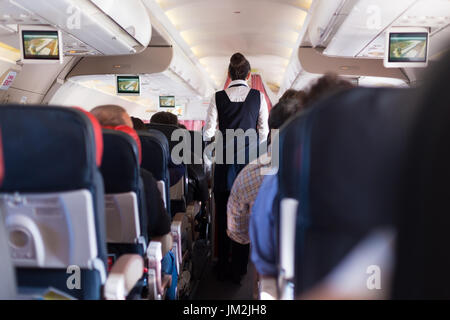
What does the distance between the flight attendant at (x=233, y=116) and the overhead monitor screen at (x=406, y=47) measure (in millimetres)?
3362

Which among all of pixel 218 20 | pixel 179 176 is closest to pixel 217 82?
pixel 218 20

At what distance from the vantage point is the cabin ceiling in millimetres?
7871

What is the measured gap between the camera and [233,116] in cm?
358

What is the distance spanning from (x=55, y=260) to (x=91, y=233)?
21 centimetres

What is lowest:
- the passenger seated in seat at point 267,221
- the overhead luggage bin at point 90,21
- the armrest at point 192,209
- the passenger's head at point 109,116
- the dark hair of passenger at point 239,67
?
the armrest at point 192,209

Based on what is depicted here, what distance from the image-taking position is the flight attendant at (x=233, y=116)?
139 inches

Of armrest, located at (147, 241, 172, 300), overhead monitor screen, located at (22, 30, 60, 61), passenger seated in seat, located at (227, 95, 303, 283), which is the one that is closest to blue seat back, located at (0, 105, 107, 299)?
armrest, located at (147, 241, 172, 300)

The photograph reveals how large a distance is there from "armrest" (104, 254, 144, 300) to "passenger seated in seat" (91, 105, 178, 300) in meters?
0.48

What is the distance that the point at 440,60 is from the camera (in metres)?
0.78

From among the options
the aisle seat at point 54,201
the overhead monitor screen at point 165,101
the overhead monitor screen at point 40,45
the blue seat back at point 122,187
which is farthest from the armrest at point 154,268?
the overhead monitor screen at point 165,101

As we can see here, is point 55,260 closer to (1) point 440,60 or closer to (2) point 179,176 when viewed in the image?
(1) point 440,60

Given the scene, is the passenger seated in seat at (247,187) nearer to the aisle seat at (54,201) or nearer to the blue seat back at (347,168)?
the aisle seat at (54,201)

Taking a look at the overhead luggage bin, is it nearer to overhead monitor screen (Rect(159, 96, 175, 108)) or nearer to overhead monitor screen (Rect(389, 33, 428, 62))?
overhead monitor screen (Rect(389, 33, 428, 62))

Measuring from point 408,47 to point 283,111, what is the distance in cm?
445
